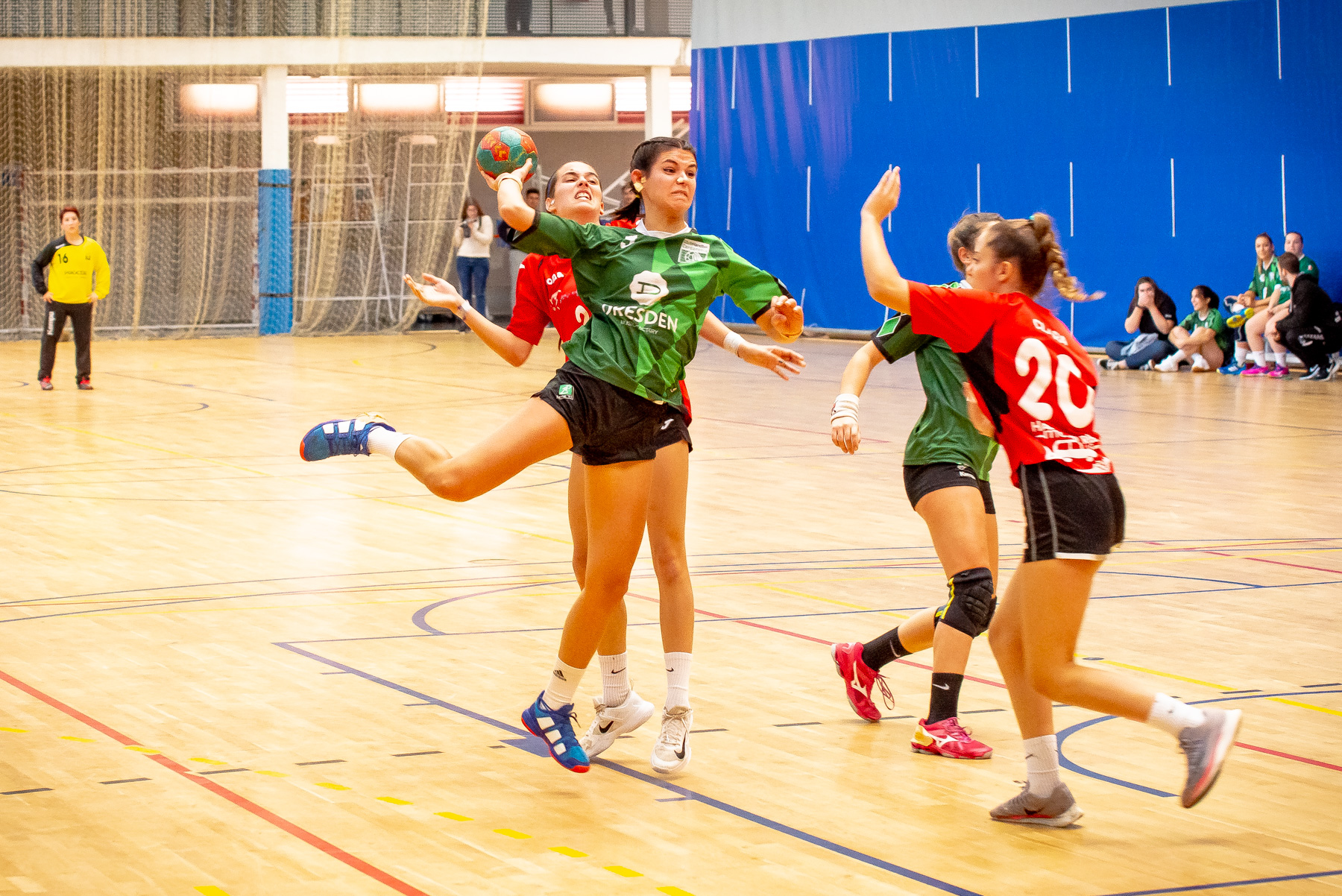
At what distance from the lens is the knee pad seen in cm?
482

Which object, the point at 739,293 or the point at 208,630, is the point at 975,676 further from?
the point at 208,630

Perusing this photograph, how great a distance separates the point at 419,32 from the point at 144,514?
16.3 m

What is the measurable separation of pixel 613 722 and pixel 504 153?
167 cm

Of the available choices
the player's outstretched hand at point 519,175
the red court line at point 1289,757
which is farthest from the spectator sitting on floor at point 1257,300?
the player's outstretched hand at point 519,175

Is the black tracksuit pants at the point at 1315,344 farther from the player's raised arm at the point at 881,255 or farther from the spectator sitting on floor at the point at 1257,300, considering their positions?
the player's raised arm at the point at 881,255

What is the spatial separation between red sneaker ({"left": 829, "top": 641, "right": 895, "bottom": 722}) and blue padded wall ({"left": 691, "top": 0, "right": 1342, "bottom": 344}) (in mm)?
15256

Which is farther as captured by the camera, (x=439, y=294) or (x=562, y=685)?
(x=439, y=294)

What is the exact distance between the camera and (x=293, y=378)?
18.0 m

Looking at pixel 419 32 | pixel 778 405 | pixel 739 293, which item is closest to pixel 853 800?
pixel 739 293

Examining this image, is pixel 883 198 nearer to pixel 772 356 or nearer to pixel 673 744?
pixel 772 356

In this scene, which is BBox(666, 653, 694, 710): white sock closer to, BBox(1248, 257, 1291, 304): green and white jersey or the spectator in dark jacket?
the spectator in dark jacket

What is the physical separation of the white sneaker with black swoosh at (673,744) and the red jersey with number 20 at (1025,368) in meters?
1.19

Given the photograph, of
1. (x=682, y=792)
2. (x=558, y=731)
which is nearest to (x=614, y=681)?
(x=558, y=731)

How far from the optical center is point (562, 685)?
15.1 feet
